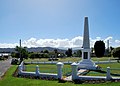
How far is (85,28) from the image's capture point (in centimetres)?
3522

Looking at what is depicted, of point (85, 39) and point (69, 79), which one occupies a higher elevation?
point (85, 39)

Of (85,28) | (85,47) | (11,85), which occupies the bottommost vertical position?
(11,85)

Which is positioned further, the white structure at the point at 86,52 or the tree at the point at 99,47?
the tree at the point at 99,47

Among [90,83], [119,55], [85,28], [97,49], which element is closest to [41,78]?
[90,83]

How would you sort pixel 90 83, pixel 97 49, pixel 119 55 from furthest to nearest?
pixel 97 49, pixel 119 55, pixel 90 83

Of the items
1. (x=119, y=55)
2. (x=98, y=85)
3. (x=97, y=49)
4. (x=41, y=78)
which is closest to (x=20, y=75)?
(x=41, y=78)

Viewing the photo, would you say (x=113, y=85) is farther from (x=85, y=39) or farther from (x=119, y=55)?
(x=119, y=55)

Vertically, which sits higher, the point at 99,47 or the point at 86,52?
the point at 99,47

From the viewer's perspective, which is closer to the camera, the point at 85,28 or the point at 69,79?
the point at 69,79

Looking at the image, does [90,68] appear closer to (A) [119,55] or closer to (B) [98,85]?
(B) [98,85]

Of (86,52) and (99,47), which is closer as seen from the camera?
(86,52)

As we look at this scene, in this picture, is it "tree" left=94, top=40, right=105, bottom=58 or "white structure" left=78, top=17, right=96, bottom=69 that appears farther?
"tree" left=94, top=40, right=105, bottom=58

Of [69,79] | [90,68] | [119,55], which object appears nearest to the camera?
[69,79]

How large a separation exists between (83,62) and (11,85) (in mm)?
16640
